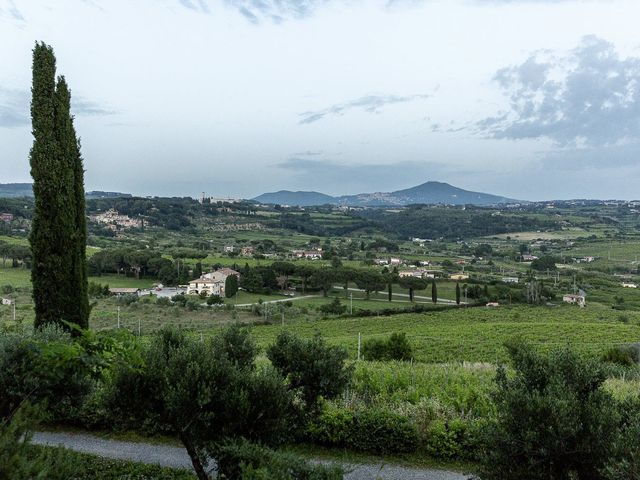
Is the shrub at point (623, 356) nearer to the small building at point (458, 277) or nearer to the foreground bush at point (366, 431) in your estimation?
the foreground bush at point (366, 431)

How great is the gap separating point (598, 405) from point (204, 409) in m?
4.21

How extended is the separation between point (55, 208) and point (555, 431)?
11267mm

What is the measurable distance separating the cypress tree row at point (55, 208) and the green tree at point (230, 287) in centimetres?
4153

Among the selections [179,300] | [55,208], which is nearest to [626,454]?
[55,208]

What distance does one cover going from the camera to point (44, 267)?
445 inches

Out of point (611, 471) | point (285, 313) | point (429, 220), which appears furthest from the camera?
point (429, 220)

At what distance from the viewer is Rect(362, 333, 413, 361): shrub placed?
1942cm

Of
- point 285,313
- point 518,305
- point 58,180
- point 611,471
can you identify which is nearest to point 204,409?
point 611,471

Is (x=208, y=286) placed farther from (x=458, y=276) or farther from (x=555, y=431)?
(x=555, y=431)

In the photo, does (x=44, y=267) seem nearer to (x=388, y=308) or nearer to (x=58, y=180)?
(x=58, y=180)

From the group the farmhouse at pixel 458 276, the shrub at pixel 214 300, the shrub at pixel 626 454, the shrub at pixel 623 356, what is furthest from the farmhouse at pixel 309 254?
the shrub at pixel 626 454

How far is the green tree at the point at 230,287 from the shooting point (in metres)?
53.2

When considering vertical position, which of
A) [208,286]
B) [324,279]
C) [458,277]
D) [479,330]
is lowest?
[458,277]

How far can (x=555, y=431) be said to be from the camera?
4484 millimetres
